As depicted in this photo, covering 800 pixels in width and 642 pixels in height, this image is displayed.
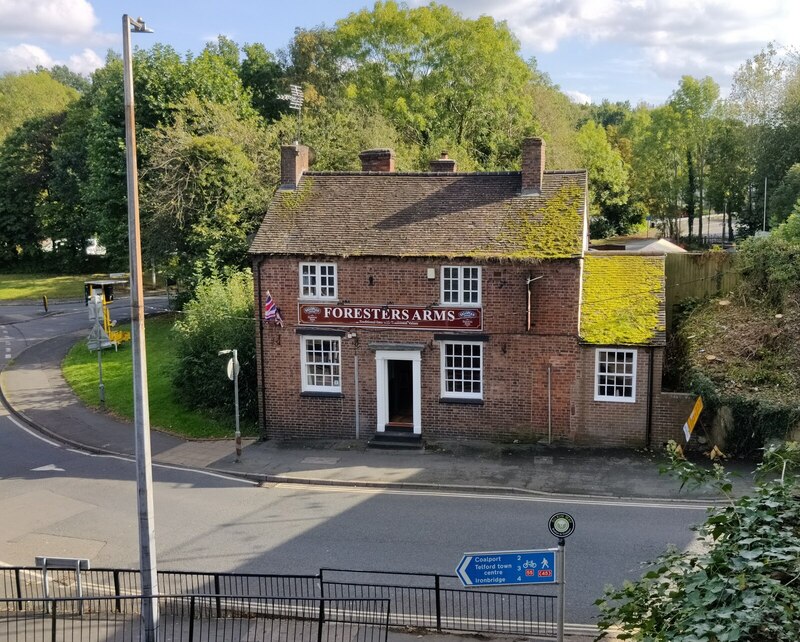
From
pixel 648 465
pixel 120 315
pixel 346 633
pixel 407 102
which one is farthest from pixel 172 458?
pixel 407 102

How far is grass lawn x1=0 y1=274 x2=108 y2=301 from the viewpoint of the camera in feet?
174

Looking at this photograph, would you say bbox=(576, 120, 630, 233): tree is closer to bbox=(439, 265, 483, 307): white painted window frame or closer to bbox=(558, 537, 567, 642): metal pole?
bbox=(439, 265, 483, 307): white painted window frame

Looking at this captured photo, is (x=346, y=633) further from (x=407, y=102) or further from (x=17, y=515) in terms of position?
(x=407, y=102)

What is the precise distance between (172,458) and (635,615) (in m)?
16.9

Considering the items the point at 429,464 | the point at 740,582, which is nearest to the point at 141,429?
the point at 740,582

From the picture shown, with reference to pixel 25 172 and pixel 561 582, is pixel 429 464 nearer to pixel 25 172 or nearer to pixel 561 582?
pixel 561 582

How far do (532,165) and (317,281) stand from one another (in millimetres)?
7072

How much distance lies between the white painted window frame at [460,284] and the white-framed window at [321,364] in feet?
11.2

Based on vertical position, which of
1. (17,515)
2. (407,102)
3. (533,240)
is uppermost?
(407,102)

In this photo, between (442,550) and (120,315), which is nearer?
(442,550)

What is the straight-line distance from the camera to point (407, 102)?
43938 mm

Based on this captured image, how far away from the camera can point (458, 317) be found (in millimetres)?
20766

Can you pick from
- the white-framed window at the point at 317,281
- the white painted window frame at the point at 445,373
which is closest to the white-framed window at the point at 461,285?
the white painted window frame at the point at 445,373

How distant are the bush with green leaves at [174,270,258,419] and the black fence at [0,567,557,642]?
391 inches
